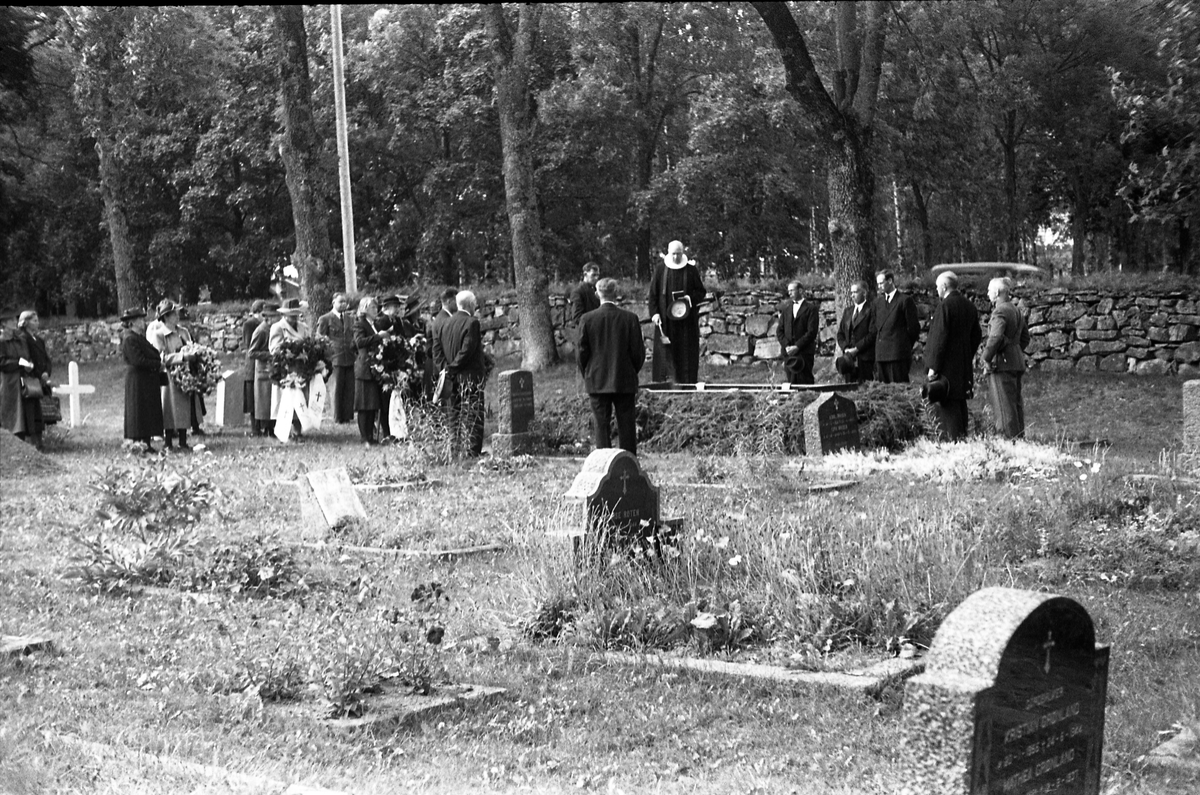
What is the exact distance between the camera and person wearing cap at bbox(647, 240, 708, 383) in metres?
18.5

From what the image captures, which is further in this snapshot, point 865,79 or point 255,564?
point 865,79

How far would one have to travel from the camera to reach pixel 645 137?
1275 inches

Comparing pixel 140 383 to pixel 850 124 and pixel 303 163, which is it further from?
pixel 850 124

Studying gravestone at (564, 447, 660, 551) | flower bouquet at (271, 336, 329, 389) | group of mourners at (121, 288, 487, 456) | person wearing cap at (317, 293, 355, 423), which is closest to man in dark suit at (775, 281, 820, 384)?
group of mourners at (121, 288, 487, 456)

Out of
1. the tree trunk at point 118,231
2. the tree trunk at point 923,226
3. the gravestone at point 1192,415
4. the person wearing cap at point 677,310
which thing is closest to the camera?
the gravestone at point 1192,415

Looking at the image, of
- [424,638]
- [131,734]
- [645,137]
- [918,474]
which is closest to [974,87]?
[645,137]

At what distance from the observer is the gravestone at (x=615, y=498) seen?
828 cm

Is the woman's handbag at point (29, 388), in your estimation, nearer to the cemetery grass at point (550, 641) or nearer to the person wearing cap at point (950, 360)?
the cemetery grass at point (550, 641)

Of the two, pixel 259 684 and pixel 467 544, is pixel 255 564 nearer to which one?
pixel 467 544

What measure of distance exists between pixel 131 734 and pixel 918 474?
8249mm

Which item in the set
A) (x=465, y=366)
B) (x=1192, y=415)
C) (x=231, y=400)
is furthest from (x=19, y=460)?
(x=1192, y=415)

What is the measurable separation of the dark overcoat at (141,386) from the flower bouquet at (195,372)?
47cm

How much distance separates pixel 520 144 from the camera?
22812 millimetres

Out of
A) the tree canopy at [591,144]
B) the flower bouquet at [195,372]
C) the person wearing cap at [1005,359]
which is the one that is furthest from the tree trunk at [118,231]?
the person wearing cap at [1005,359]
